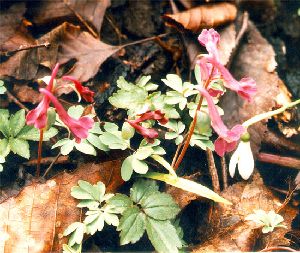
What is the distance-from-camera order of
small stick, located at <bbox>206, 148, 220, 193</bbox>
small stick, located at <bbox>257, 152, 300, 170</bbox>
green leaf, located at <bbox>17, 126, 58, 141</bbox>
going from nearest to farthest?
green leaf, located at <bbox>17, 126, 58, 141</bbox>, small stick, located at <bbox>206, 148, 220, 193</bbox>, small stick, located at <bbox>257, 152, 300, 170</bbox>

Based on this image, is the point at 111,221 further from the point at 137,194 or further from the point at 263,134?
the point at 263,134

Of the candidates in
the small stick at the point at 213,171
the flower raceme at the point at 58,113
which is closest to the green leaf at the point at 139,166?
the flower raceme at the point at 58,113

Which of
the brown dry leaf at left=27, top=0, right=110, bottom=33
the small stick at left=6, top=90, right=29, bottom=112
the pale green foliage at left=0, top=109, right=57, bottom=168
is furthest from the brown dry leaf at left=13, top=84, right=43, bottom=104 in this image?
the brown dry leaf at left=27, top=0, right=110, bottom=33

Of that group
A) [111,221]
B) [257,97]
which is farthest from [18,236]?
[257,97]

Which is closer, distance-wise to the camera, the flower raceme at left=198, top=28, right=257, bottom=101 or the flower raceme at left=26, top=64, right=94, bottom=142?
the flower raceme at left=26, top=64, right=94, bottom=142

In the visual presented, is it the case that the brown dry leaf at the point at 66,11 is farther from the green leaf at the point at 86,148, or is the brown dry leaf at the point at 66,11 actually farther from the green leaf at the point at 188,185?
the green leaf at the point at 188,185

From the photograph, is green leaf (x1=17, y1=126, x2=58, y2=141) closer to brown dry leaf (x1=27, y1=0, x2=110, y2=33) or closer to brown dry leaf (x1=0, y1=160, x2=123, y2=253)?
brown dry leaf (x1=0, y1=160, x2=123, y2=253)

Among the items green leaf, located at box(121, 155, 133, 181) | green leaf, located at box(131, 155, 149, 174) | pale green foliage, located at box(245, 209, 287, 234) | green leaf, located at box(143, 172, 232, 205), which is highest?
green leaf, located at box(131, 155, 149, 174)
